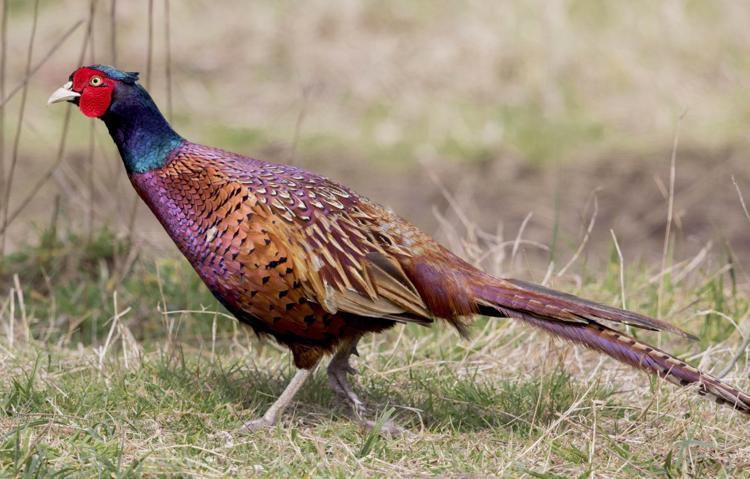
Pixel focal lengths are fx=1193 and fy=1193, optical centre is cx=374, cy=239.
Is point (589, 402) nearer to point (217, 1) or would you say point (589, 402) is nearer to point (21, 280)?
point (21, 280)

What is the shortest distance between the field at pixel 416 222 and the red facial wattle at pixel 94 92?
80cm

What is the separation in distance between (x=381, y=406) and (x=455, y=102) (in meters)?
5.43

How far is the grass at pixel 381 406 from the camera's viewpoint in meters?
3.50

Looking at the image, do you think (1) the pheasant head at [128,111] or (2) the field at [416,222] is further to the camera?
(1) the pheasant head at [128,111]

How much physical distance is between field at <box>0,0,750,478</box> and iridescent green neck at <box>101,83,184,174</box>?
25.5 inches

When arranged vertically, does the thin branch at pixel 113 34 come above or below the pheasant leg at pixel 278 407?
above

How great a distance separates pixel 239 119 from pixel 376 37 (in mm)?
1615

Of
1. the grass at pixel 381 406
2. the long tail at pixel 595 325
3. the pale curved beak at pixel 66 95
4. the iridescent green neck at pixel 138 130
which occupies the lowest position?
the grass at pixel 381 406

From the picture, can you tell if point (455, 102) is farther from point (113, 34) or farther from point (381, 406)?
point (381, 406)

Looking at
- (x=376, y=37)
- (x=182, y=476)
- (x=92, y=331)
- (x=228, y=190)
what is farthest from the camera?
(x=376, y=37)

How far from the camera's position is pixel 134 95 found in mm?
3910

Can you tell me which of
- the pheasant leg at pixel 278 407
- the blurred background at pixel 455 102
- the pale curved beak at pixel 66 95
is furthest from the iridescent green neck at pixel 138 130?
the blurred background at pixel 455 102

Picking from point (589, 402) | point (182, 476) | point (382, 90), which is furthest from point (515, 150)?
point (182, 476)

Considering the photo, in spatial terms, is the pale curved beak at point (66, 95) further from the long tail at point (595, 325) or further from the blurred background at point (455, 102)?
the blurred background at point (455, 102)
